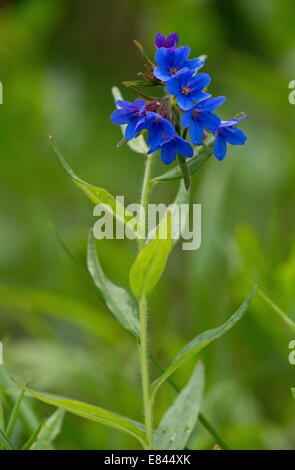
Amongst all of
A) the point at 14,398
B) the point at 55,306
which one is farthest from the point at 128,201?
the point at 14,398

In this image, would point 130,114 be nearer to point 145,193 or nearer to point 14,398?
point 145,193

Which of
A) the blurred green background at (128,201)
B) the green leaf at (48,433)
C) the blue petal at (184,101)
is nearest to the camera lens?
the blue petal at (184,101)

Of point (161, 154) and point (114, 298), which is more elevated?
point (161, 154)

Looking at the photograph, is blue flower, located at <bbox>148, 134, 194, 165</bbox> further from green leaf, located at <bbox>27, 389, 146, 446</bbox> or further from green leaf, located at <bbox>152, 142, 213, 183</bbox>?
green leaf, located at <bbox>27, 389, 146, 446</bbox>

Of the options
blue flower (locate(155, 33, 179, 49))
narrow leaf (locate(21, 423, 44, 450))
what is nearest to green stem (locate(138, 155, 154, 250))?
blue flower (locate(155, 33, 179, 49))

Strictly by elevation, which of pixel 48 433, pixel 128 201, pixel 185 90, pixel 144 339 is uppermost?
pixel 185 90

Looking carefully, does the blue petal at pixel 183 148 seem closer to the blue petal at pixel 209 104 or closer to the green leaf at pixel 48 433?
the blue petal at pixel 209 104

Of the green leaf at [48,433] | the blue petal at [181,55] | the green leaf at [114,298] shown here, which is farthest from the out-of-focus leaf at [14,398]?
the blue petal at [181,55]

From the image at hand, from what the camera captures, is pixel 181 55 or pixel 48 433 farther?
pixel 48 433
